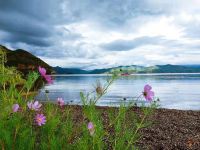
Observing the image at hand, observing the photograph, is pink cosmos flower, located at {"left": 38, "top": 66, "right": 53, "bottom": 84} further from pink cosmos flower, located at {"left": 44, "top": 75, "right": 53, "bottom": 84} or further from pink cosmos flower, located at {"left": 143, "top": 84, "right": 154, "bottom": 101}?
pink cosmos flower, located at {"left": 143, "top": 84, "right": 154, "bottom": 101}

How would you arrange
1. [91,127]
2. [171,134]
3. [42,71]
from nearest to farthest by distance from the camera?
[91,127] < [42,71] < [171,134]

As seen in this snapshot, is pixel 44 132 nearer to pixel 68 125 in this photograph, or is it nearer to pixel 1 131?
pixel 68 125

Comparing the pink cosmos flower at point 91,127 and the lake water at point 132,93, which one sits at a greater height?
the pink cosmos flower at point 91,127

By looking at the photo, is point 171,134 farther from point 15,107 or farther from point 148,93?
point 15,107

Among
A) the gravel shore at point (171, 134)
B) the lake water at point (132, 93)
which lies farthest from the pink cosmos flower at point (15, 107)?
the gravel shore at point (171, 134)

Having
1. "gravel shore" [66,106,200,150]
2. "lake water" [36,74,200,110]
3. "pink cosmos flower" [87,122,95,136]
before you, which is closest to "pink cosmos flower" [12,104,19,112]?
"lake water" [36,74,200,110]

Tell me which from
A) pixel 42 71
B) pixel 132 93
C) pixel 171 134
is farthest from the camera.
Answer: pixel 132 93

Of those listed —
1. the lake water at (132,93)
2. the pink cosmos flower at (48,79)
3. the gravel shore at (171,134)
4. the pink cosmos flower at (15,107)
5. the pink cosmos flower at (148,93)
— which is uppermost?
Result: the pink cosmos flower at (48,79)

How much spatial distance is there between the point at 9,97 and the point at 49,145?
106cm

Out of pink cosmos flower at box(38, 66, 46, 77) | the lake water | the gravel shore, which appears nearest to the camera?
pink cosmos flower at box(38, 66, 46, 77)

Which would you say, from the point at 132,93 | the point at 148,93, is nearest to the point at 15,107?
the point at 148,93

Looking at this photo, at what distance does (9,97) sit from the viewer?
4.32m

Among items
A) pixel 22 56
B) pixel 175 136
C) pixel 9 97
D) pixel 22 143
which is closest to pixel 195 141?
pixel 175 136

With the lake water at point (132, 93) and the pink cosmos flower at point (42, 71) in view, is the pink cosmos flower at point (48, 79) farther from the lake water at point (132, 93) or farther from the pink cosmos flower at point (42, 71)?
the lake water at point (132, 93)
